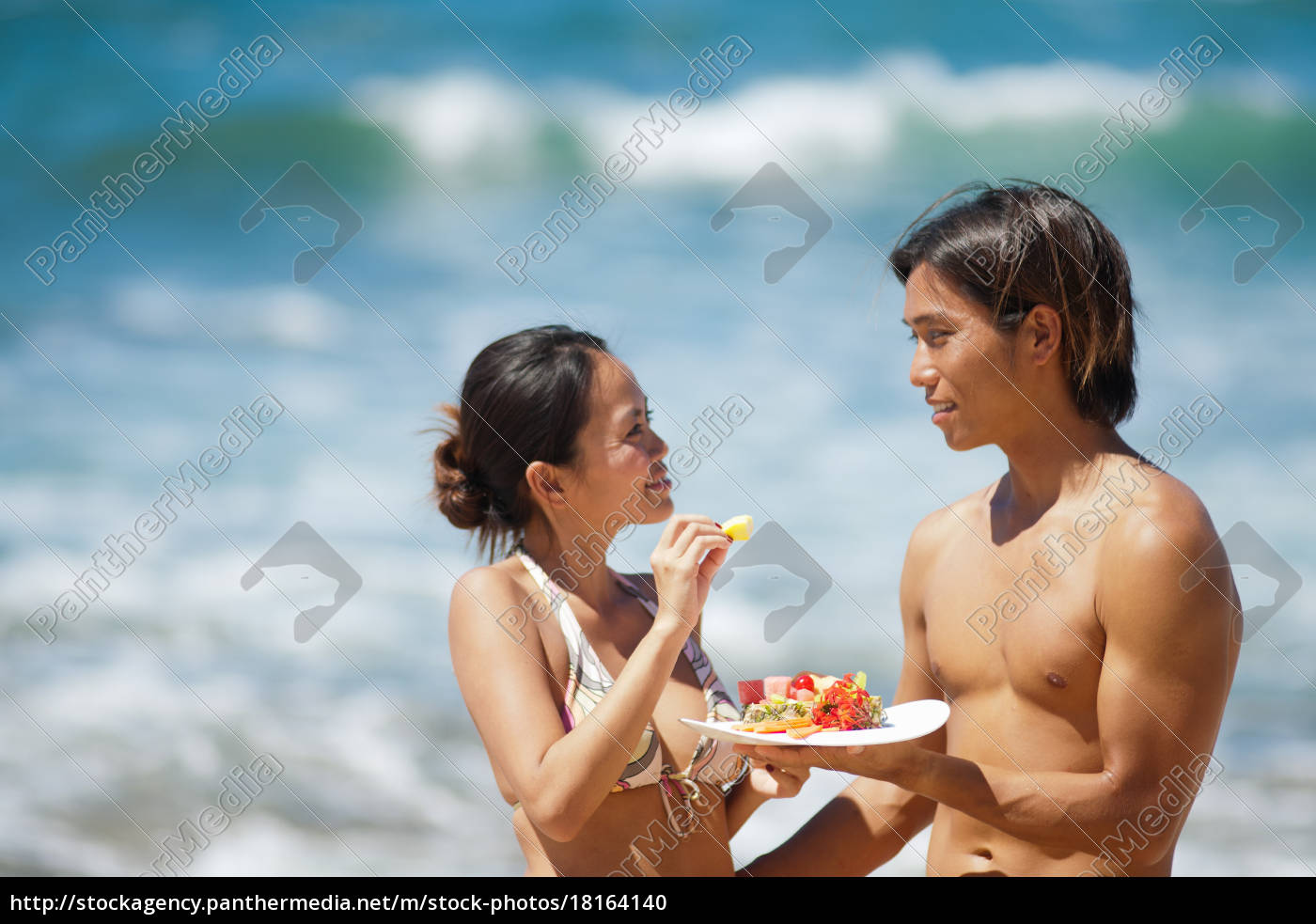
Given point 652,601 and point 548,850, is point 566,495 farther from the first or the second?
point 548,850

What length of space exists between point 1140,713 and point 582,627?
149 cm

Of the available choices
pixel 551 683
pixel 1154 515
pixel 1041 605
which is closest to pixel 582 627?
pixel 551 683

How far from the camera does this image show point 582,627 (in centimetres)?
309

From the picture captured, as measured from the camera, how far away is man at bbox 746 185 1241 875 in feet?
9.38

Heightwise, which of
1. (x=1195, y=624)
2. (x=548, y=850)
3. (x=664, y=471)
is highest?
(x=1195, y=624)

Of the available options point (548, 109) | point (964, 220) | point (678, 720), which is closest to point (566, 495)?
point (678, 720)

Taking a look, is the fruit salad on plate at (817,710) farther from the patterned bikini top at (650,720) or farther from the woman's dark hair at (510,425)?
the woman's dark hair at (510,425)

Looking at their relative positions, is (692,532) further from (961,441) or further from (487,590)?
(961,441)

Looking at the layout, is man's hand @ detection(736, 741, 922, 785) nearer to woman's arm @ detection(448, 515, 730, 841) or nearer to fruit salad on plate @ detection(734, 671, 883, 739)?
fruit salad on plate @ detection(734, 671, 883, 739)

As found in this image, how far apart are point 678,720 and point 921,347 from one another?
1296 millimetres

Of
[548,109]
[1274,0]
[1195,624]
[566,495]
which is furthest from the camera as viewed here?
[548,109]

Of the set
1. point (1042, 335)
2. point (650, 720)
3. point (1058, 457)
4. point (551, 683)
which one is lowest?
point (551, 683)

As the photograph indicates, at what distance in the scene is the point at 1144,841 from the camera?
2879mm

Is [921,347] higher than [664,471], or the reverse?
[921,347]
